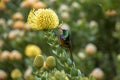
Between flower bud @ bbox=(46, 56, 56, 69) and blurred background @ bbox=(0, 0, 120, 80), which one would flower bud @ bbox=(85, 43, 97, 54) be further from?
flower bud @ bbox=(46, 56, 56, 69)

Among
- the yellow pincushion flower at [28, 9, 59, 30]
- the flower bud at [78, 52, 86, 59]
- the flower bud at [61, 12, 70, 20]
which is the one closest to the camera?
the yellow pincushion flower at [28, 9, 59, 30]

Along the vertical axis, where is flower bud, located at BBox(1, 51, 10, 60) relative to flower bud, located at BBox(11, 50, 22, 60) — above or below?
above

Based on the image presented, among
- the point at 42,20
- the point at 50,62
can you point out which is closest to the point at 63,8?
the point at 50,62

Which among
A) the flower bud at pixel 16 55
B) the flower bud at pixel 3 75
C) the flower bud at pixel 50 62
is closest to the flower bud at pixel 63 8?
the flower bud at pixel 16 55

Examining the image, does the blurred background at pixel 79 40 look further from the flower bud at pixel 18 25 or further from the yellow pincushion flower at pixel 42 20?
the yellow pincushion flower at pixel 42 20

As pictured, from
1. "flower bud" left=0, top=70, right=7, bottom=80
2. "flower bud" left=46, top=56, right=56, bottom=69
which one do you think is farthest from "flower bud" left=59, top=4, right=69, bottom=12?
"flower bud" left=46, top=56, right=56, bottom=69

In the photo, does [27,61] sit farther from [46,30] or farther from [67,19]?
[46,30]
